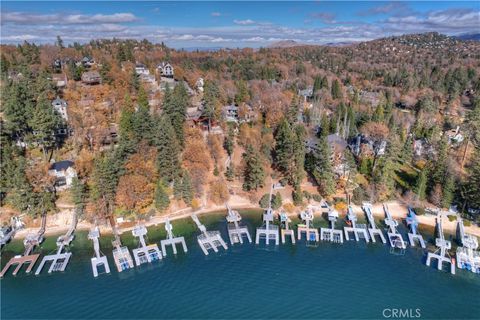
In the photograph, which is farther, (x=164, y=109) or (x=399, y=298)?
(x=164, y=109)

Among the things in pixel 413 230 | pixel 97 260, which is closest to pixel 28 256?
pixel 97 260

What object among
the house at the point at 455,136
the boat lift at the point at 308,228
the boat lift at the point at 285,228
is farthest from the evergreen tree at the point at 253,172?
the house at the point at 455,136

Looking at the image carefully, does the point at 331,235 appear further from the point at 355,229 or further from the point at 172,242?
the point at 172,242

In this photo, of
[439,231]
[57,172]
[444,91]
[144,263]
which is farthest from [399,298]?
[444,91]

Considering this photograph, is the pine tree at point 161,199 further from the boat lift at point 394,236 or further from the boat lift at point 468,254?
the boat lift at point 468,254

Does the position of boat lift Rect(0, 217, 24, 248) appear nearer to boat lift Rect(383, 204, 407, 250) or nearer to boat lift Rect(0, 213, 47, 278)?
boat lift Rect(0, 213, 47, 278)

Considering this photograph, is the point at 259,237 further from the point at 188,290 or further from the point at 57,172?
the point at 57,172
